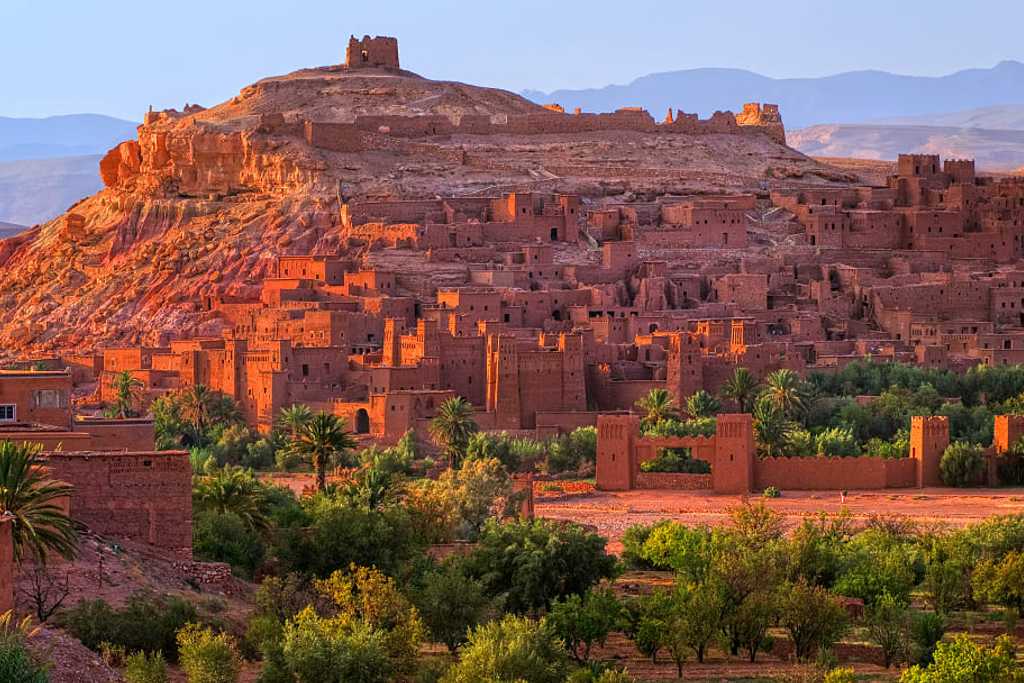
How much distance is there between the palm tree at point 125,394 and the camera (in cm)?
5762

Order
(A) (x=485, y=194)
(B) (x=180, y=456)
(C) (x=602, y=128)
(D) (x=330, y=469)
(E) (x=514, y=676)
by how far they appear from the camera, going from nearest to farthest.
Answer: (E) (x=514, y=676)
(B) (x=180, y=456)
(D) (x=330, y=469)
(A) (x=485, y=194)
(C) (x=602, y=128)

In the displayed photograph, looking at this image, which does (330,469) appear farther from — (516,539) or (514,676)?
(514,676)

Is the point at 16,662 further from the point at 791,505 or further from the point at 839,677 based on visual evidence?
the point at 791,505

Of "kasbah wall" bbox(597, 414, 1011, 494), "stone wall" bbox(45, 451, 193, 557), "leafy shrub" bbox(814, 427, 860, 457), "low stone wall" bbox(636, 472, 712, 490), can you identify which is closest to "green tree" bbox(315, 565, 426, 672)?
"stone wall" bbox(45, 451, 193, 557)

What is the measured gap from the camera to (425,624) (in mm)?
32938

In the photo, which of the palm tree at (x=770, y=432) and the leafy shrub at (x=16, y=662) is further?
the palm tree at (x=770, y=432)

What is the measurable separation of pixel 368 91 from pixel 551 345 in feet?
91.8

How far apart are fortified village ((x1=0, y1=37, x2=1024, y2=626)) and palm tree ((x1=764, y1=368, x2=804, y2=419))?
1530 millimetres

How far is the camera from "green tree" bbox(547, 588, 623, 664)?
34.0m

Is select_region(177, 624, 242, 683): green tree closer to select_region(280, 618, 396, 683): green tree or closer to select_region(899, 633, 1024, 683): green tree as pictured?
select_region(280, 618, 396, 683): green tree

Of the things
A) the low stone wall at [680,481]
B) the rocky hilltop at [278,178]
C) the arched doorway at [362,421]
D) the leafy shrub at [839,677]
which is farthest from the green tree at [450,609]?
the rocky hilltop at [278,178]

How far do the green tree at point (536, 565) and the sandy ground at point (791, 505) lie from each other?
8616 mm

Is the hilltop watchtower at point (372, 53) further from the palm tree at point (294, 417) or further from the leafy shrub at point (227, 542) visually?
the leafy shrub at point (227, 542)

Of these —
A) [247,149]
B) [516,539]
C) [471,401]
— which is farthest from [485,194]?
[516,539]
